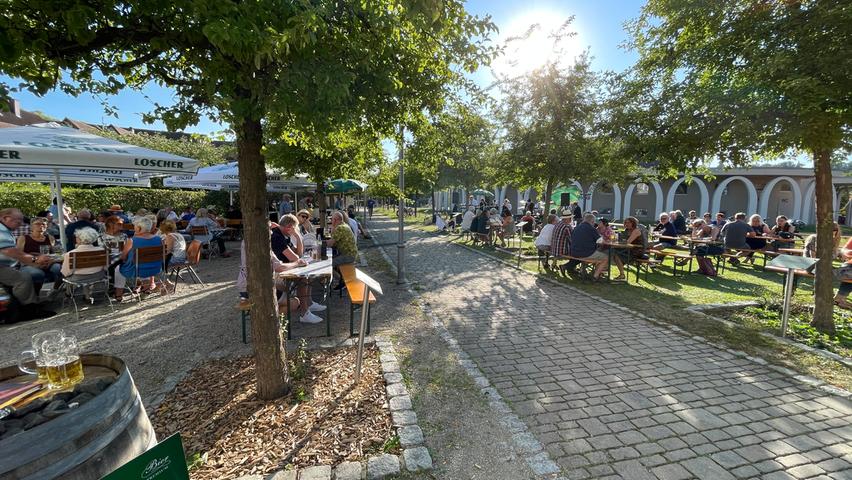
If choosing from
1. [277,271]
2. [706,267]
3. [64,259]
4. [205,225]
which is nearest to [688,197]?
[706,267]

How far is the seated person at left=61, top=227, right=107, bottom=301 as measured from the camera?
224 inches

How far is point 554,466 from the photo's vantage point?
2.66 m

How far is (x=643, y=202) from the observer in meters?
31.5

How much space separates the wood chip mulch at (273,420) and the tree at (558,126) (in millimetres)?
9746

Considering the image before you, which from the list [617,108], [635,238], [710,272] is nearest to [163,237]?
[617,108]

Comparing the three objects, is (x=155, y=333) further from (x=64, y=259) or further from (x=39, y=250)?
(x=39, y=250)

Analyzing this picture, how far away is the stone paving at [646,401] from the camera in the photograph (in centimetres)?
272

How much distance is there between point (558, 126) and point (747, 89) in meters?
7.28

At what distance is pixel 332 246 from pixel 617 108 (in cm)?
586

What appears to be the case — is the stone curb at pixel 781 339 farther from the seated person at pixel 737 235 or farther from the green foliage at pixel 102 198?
the green foliage at pixel 102 198

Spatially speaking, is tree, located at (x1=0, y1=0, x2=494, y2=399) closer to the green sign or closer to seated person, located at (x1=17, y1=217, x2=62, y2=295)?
the green sign

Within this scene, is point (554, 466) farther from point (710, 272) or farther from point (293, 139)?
point (710, 272)

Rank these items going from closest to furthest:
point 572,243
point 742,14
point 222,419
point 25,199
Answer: point 222,419
point 742,14
point 572,243
point 25,199

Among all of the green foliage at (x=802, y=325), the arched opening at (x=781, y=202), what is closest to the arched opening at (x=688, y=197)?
the arched opening at (x=781, y=202)
